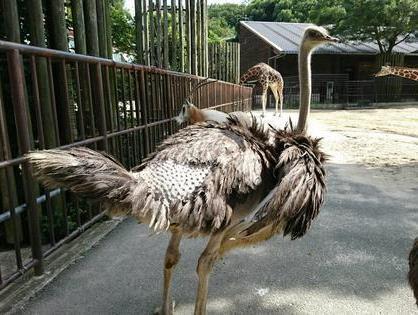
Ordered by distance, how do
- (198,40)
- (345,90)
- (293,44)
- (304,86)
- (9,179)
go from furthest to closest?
1. (293,44)
2. (345,90)
3. (198,40)
4. (304,86)
5. (9,179)

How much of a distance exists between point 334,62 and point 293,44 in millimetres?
2817

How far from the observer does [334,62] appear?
25.3m

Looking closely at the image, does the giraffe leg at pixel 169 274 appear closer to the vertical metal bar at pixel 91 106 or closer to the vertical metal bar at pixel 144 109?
the vertical metal bar at pixel 91 106

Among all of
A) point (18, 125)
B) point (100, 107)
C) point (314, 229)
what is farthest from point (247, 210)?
point (100, 107)

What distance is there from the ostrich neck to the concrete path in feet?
3.16

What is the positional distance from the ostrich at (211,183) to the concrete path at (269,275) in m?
0.37

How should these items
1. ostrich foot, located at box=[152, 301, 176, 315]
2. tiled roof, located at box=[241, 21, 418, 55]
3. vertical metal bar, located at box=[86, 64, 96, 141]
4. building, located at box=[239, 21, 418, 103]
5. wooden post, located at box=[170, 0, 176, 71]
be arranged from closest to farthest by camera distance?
ostrich foot, located at box=[152, 301, 176, 315] → vertical metal bar, located at box=[86, 64, 96, 141] → wooden post, located at box=[170, 0, 176, 71] → building, located at box=[239, 21, 418, 103] → tiled roof, located at box=[241, 21, 418, 55]

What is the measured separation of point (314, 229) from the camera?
3713 millimetres

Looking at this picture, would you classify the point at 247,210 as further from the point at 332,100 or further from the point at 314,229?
the point at 332,100

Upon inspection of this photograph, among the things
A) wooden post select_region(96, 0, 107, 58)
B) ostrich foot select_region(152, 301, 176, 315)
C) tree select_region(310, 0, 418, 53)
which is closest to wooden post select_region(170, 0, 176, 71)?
wooden post select_region(96, 0, 107, 58)

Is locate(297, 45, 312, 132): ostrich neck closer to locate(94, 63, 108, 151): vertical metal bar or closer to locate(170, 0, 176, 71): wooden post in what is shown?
locate(94, 63, 108, 151): vertical metal bar

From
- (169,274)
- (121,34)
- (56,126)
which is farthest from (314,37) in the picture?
(121,34)

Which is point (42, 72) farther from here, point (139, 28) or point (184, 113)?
point (139, 28)

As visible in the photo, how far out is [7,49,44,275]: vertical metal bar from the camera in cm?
253
